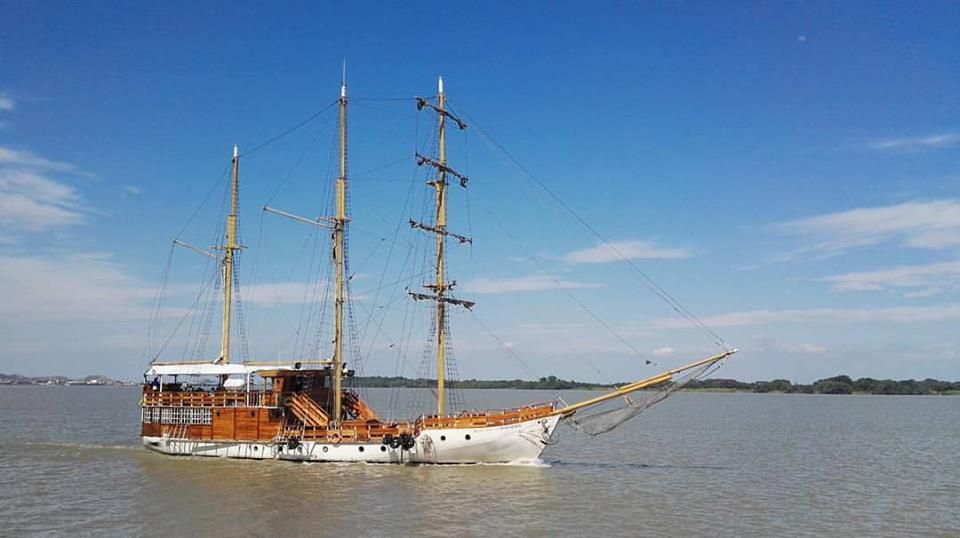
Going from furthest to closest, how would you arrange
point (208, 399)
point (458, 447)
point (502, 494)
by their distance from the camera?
point (208, 399), point (458, 447), point (502, 494)

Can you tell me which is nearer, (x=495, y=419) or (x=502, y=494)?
(x=502, y=494)

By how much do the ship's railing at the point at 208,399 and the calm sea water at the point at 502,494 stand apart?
3.01 m

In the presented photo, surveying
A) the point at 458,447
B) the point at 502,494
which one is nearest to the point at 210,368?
the point at 458,447

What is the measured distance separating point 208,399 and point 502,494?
19.6 m

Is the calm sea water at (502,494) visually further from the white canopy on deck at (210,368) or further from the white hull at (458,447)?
the white canopy on deck at (210,368)

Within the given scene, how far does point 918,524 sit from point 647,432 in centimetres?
3842

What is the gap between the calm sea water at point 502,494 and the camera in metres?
25.8

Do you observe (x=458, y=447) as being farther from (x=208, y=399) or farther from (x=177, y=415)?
(x=177, y=415)

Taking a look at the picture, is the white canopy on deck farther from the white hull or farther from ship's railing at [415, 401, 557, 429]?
ship's railing at [415, 401, 557, 429]

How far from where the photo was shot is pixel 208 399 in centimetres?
4225

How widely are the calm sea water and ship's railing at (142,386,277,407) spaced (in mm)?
3011

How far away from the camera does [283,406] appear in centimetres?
4094

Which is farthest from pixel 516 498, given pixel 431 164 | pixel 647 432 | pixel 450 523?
pixel 647 432

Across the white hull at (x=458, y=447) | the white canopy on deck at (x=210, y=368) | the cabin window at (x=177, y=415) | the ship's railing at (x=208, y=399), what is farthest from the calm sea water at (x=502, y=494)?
the white canopy on deck at (x=210, y=368)
